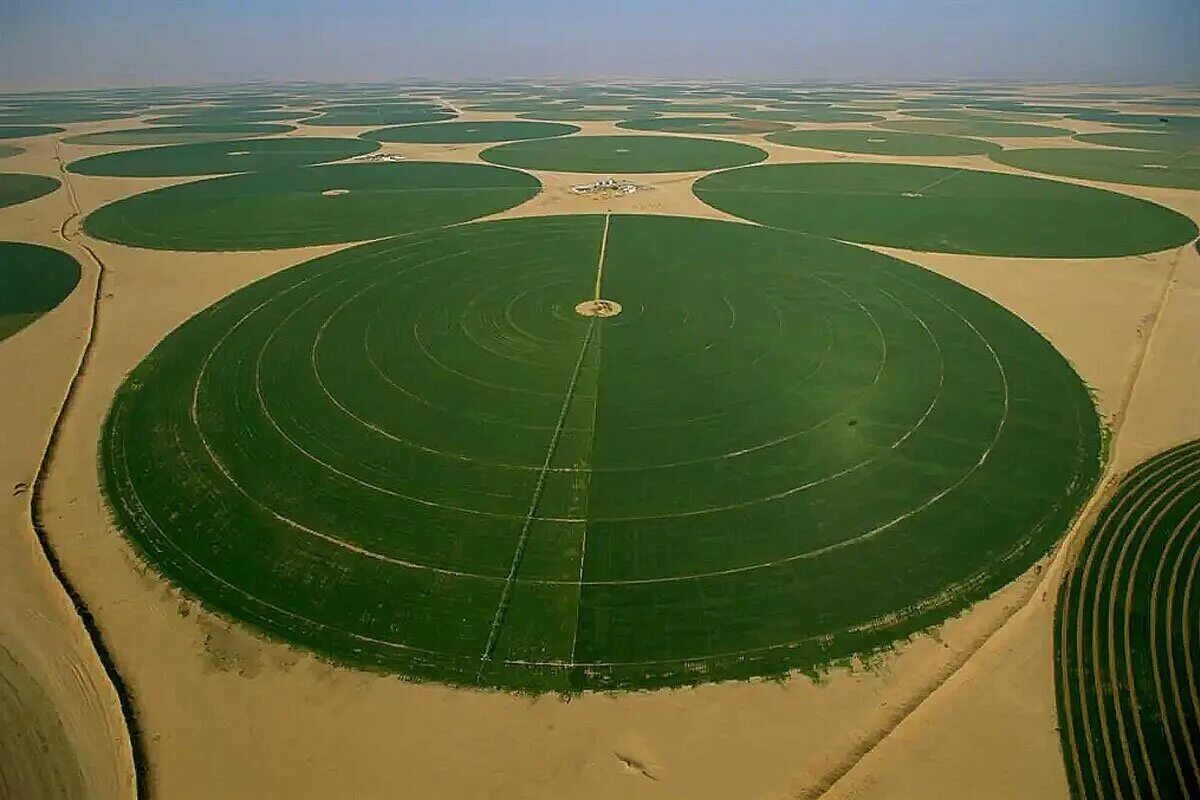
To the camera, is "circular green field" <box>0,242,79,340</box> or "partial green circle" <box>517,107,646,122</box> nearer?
"circular green field" <box>0,242,79,340</box>

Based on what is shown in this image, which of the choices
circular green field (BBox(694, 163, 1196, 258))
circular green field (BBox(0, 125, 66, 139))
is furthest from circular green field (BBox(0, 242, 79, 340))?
circular green field (BBox(0, 125, 66, 139))

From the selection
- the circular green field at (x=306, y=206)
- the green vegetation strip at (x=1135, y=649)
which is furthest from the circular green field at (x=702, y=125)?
the green vegetation strip at (x=1135, y=649)

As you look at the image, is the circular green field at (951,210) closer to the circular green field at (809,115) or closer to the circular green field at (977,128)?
the circular green field at (977,128)

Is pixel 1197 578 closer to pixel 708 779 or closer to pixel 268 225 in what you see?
pixel 708 779

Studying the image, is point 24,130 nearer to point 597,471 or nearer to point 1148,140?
point 597,471

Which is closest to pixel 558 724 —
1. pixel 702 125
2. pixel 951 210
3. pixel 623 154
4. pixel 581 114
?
pixel 951 210

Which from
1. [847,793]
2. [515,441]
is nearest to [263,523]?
[515,441]

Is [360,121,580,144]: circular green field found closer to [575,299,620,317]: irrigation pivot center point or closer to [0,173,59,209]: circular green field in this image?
[0,173,59,209]: circular green field
